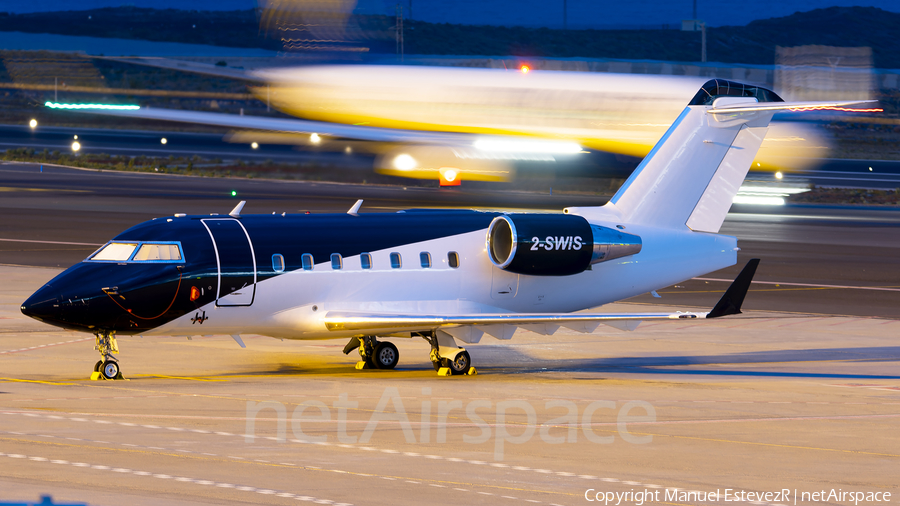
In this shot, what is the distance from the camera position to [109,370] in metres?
20.3

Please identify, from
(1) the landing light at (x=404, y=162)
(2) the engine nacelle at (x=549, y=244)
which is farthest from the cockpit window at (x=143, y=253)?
(1) the landing light at (x=404, y=162)

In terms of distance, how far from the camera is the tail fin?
24844 mm

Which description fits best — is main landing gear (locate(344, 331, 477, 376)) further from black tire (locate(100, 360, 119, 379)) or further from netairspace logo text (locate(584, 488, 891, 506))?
netairspace logo text (locate(584, 488, 891, 506))

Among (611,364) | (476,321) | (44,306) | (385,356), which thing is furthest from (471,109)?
(44,306)

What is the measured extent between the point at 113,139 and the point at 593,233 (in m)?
83.8

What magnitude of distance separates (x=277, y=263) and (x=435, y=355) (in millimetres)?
3589

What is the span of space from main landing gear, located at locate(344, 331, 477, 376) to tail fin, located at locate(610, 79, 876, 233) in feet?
17.3

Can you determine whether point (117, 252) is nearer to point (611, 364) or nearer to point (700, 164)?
point (611, 364)

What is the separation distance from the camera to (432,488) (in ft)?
42.9

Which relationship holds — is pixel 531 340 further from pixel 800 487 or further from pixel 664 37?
pixel 664 37

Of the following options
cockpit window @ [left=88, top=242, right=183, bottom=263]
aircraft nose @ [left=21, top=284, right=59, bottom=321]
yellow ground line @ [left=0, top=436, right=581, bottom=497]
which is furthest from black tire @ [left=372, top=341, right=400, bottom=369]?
yellow ground line @ [left=0, top=436, right=581, bottom=497]

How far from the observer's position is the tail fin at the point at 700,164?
81.5ft

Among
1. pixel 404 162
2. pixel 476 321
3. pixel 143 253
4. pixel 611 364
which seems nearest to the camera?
pixel 143 253

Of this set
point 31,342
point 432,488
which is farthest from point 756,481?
point 31,342
